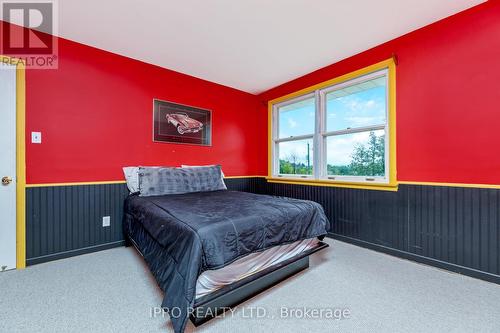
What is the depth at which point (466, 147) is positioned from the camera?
2191 millimetres

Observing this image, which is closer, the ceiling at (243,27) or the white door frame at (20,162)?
the ceiling at (243,27)

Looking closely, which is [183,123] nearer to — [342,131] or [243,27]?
[243,27]

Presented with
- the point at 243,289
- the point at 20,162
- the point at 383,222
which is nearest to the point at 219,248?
the point at 243,289

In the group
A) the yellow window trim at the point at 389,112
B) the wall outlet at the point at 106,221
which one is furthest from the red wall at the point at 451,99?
the wall outlet at the point at 106,221

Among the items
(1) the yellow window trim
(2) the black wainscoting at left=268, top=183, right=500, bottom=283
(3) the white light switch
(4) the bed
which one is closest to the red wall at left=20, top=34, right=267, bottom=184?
(3) the white light switch

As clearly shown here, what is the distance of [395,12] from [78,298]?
3.95 meters

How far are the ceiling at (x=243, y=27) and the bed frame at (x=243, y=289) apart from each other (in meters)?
2.47

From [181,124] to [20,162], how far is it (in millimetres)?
1943

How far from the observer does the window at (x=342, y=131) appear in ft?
9.41

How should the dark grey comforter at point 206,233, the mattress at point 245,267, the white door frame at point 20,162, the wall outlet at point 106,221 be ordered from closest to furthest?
the dark grey comforter at point 206,233, the mattress at point 245,267, the white door frame at point 20,162, the wall outlet at point 106,221

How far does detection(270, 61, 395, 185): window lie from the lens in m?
2.87
